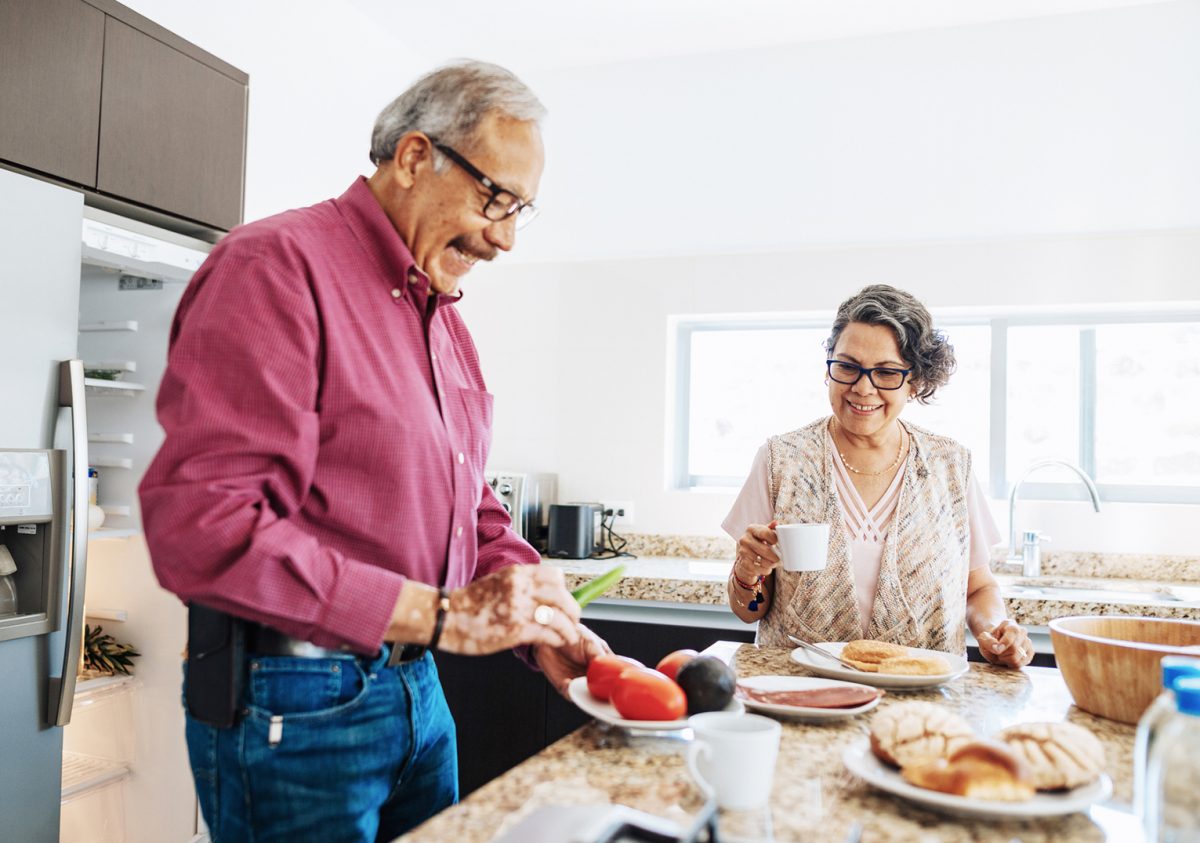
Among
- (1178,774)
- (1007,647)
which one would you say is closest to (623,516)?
(1007,647)

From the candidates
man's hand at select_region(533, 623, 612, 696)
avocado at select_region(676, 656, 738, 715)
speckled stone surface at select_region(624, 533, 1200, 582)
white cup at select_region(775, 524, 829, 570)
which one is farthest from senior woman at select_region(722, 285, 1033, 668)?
speckled stone surface at select_region(624, 533, 1200, 582)

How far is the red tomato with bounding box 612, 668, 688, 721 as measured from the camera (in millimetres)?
1102

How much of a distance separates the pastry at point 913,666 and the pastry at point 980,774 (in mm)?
460

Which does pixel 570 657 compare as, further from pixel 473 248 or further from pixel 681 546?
pixel 681 546

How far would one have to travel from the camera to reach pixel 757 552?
1.76 metres

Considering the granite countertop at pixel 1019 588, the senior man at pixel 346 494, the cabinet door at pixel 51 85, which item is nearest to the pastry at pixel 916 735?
the senior man at pixel 346 494

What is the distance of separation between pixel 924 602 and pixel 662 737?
927mm

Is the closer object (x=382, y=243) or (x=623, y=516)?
(x=382, y=243)

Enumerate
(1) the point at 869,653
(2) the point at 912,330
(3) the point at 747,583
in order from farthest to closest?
(2) the point at 912,330 → (3) the point at 747,583 → (1) the point at 869,653

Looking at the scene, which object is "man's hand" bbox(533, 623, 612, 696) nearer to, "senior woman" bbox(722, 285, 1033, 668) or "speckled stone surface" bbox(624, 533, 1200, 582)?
"senior woman" bbox(722, 285, 1033, 668)

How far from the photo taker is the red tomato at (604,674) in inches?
46.0

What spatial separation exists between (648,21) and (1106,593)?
2411 millimetres

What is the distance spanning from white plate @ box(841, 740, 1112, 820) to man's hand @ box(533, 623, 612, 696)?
46 centimetres

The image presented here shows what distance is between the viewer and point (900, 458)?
79.5 inches
